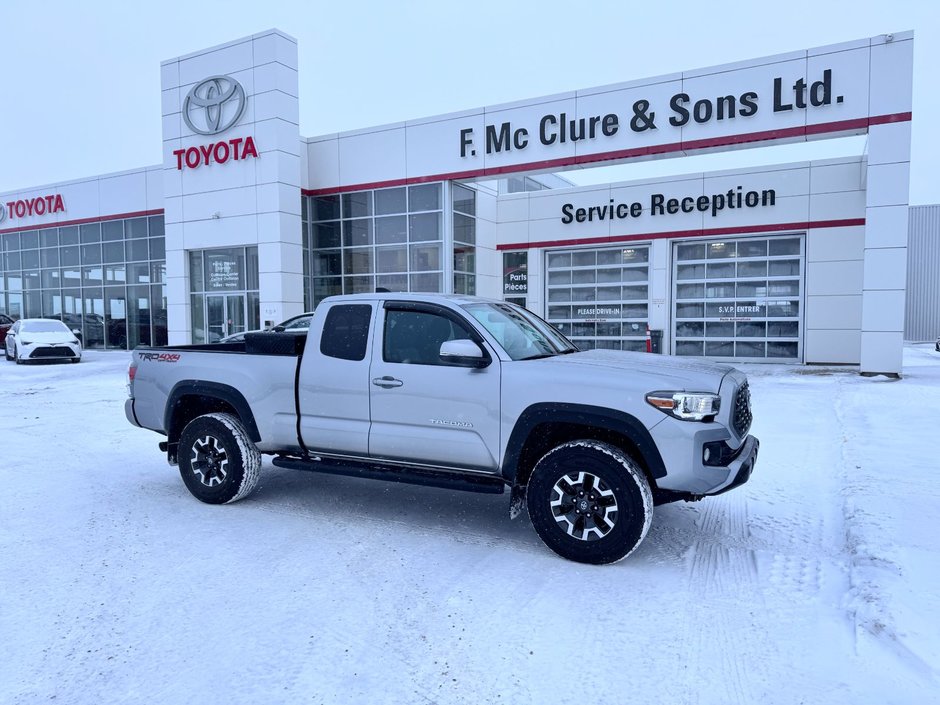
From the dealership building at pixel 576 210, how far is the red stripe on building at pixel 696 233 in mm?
49

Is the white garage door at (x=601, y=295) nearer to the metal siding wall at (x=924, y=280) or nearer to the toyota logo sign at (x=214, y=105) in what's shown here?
the toyota logo sign at (x=214, y=105)

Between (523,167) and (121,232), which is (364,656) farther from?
(121,232)

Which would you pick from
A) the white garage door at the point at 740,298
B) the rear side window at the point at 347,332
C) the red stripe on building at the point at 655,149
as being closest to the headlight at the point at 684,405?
the rear side window at the point at 347,332

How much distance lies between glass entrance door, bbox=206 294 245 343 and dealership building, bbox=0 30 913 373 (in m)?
0.08

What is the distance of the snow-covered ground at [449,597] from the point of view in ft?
10.7

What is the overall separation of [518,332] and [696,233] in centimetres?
1677

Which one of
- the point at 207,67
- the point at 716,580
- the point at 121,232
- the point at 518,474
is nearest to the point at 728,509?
the point at 716,580

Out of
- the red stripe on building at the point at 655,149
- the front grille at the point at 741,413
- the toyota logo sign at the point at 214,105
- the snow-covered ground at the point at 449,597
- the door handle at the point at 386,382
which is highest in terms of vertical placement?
the toyota logo sign at the point at 214,105

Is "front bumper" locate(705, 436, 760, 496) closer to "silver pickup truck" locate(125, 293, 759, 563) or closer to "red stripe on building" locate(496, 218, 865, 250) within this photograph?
"silver pickup truck" locate(125, 293, 759, 563)

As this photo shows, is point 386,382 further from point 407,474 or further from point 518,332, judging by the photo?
point 518,332

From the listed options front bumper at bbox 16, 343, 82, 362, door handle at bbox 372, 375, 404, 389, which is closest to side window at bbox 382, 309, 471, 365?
door handle at bbox 372, 375, 404, 389

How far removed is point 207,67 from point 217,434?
1863 centimetres

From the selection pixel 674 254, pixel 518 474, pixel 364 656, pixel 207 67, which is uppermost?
pixel 207 67

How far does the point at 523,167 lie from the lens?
61.2 feet
